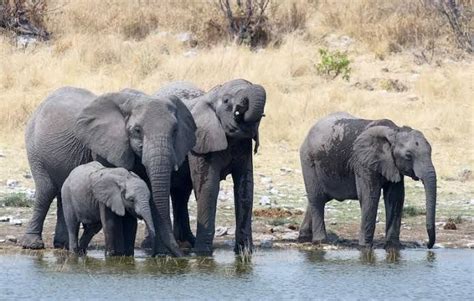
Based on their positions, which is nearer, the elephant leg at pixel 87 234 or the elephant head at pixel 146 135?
the elephant head at pixel 146 135

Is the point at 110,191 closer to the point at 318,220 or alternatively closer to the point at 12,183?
the point at 318,220

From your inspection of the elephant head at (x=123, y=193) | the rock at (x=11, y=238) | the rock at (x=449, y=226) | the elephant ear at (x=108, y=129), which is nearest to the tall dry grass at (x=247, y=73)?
the rock at (x=449, y=226)

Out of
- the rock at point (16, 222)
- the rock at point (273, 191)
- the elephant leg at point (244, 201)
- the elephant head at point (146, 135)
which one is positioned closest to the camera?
the elephant head at point (146, 135)

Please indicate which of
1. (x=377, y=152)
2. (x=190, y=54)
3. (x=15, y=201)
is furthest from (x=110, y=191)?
(x=190, y=54)

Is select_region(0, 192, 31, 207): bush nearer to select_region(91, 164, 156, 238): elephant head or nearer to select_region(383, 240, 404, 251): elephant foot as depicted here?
select_region(91, 164, 156, 238): elephant head

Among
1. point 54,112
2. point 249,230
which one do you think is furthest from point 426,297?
point 54,112

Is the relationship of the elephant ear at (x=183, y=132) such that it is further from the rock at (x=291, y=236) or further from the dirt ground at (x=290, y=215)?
the rock at (x=291, y=236)

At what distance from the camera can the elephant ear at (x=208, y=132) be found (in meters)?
13.9

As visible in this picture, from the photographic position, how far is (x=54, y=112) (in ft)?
47.7

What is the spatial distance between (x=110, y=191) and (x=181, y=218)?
190cm

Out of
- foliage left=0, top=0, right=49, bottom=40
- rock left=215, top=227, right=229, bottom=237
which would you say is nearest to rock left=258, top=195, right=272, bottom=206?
rock left=215, top=227, right=229, bottom=237

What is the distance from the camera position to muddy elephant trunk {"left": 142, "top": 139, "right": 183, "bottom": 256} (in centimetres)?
1318

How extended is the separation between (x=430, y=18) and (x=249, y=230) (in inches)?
567

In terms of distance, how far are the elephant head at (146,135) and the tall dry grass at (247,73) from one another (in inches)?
262
